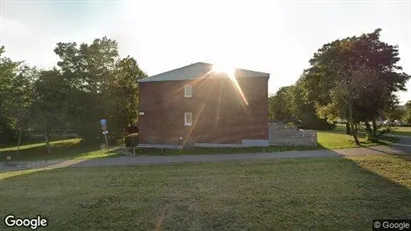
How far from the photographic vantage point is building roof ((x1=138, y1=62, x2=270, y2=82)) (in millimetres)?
26906

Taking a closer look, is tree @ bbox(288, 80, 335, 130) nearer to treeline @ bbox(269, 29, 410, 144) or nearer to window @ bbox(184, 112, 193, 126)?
treeline @ bbox(269, 29, 410, 144)

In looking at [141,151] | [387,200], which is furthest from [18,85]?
[387,200]

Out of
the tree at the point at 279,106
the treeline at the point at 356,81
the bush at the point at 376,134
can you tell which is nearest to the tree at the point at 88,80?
the treeline at the point at 356,81

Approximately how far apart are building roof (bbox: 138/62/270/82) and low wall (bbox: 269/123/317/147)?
482 centimetres

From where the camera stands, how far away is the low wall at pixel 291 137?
24.8m

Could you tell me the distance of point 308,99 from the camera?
40.0m

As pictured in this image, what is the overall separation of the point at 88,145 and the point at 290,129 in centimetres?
2747

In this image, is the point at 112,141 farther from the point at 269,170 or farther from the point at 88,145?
the point at 269,170

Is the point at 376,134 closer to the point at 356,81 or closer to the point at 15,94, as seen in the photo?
the point at 356,81

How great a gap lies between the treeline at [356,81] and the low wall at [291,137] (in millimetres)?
3845

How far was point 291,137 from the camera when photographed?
82.7ft

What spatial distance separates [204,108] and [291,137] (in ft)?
25.3

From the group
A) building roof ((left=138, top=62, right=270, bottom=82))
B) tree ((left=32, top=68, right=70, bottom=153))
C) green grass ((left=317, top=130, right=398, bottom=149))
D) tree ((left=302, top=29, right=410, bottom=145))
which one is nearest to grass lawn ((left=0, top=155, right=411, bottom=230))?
green grass ((left=317, top=130, right=398, bottom=149))

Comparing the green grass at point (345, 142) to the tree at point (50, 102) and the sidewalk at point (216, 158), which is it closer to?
the sidewalk at point (216, 158)
